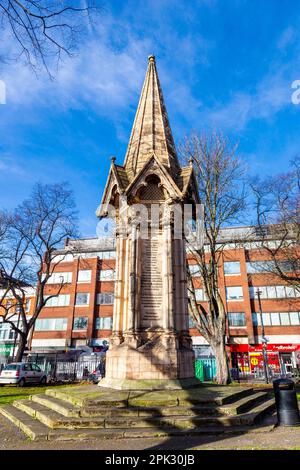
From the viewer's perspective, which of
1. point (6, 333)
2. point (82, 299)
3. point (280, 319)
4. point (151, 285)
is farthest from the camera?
point (6, 333)

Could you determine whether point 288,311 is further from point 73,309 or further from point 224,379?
point 73,309

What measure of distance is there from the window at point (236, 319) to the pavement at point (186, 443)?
35140 millimetres

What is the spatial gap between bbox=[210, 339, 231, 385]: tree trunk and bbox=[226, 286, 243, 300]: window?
80.9ft

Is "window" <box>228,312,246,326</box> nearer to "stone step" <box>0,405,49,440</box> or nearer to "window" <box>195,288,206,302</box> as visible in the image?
"window" <box>195,288,206,302</box>

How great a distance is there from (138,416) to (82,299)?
40271 millimetres

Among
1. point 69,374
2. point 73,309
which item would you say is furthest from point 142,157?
point 73,309

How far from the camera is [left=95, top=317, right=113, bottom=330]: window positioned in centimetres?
4284

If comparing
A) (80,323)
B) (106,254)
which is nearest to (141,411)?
(80,323)

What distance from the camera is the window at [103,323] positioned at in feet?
141

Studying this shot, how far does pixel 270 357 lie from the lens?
32.0 meters

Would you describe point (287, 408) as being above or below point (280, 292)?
below

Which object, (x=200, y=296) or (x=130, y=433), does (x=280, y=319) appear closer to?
(x=200, y=296)

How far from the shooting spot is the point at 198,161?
61.6 feet
